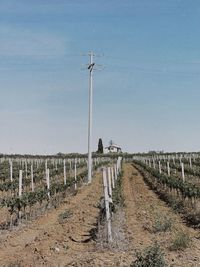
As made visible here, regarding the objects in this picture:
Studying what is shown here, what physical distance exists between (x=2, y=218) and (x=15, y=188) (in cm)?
909

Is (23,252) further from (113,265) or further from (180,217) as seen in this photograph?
(180,217)

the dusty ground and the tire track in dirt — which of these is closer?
the dusty ground

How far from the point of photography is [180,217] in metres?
17.6

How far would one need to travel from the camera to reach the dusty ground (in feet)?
34.3

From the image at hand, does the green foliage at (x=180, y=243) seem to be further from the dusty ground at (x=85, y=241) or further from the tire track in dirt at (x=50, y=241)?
the tire track in dirt at (x=50, y=241)

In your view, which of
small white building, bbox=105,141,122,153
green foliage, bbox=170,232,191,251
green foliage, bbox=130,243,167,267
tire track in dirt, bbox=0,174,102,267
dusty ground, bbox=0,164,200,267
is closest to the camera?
green foliage, bbox=130,243,167,267

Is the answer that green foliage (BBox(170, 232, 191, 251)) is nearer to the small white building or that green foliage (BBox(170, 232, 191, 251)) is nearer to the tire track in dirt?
the tire track in dirt

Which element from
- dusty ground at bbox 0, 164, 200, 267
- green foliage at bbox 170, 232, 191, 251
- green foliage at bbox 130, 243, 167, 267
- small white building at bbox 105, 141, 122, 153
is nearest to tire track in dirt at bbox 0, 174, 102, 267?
dusty ground at bbox 0, 164, 200, 267

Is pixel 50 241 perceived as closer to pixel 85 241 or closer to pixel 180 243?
pixel 85 241

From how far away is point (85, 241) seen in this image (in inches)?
505

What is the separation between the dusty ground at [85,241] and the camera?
1046 centimetres

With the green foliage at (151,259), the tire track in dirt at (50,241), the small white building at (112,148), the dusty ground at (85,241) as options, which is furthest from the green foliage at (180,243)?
the small white building at (112,148)

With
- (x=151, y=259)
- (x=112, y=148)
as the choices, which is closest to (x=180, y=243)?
(x=151, y=259)

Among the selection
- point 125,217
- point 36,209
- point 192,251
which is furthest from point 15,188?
point 192,251
